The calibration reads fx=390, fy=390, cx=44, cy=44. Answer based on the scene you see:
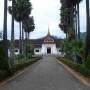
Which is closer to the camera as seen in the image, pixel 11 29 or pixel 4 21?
pixel 4 21

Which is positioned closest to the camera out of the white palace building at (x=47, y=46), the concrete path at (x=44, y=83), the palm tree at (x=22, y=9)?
the concrete path at (x=44, y=83)

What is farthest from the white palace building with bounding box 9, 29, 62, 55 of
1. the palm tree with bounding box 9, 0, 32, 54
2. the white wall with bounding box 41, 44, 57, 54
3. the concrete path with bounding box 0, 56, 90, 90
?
the concrete path with bounding box 0, 56, 90, 90

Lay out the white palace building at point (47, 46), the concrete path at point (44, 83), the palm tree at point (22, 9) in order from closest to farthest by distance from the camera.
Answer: the concrete path at point (44, 83) < the palm tree at point (22, 9) < the white palace building at point (47, 46)

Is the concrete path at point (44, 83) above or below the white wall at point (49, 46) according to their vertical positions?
below

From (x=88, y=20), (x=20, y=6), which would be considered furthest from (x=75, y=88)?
(x=20, y=6)

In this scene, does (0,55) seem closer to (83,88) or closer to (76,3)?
(83,88)

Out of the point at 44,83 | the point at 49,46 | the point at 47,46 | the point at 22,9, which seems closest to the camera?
the point at 44,83

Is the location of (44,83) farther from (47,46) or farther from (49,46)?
(47,46)

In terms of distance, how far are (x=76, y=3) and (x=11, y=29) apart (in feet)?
52.4

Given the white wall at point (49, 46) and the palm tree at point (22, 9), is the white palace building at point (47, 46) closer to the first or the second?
the white wall at point (49, 46)

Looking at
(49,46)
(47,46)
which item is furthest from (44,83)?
(47,46)

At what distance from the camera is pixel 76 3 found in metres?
57.2

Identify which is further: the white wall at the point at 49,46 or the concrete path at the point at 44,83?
the white wall at the point at 49,46

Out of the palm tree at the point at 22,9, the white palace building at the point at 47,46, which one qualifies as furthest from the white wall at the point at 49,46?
the palm tree at the point at 22,9
